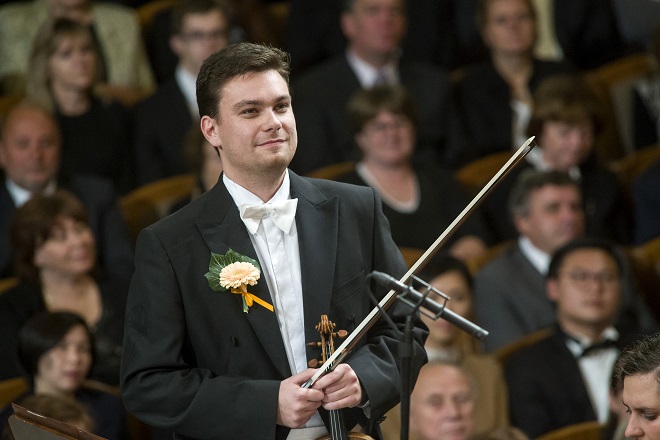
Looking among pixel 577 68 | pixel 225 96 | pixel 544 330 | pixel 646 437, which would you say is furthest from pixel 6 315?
pixel 577 68

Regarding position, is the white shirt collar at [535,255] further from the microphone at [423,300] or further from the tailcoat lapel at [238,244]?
the microphone at [423,300]

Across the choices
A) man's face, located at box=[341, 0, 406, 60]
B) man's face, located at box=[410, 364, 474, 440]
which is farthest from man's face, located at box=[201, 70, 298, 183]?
man's face, located at box=[341, 0, 406, 60]

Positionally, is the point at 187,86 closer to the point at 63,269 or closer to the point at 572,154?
the point at 63,269

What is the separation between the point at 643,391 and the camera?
2721 mm

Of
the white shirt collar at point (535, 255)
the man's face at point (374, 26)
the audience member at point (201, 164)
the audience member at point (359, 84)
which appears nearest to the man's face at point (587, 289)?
the white shirt collar at point (535, 255)

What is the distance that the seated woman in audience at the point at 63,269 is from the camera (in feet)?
16.2

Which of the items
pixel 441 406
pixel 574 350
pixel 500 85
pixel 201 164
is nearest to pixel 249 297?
pixel 441 406

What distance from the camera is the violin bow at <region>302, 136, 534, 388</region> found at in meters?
2.44

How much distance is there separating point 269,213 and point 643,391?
90 cm

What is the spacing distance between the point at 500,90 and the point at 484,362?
2.12 meters

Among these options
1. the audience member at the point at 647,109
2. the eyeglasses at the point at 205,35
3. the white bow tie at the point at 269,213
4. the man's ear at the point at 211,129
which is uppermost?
the eyeglasses at the point at 205,35

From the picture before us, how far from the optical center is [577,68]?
23.6ft

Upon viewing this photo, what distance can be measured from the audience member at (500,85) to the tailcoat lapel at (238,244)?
3.90 metres

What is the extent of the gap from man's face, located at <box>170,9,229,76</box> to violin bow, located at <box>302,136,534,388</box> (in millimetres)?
3819
